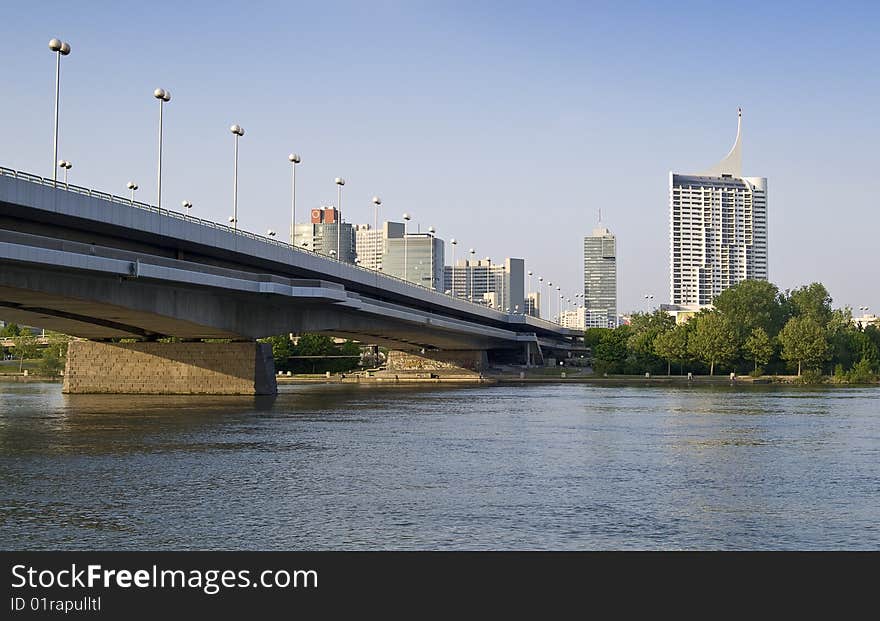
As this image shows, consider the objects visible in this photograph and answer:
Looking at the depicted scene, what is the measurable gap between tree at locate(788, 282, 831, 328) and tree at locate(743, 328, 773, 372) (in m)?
10.0

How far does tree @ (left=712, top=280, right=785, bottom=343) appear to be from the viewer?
140m

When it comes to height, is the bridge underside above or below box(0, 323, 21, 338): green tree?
below

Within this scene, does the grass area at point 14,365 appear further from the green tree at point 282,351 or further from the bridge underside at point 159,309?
the bridge underside at point 159,309

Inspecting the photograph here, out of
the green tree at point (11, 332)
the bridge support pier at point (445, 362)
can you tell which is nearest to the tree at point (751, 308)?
the bridge support pier at point (445, 362)

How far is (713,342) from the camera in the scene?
134375 mm

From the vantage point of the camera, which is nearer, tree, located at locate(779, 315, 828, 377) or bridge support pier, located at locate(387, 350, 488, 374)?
tree, located at locate(779, 315, 828, 377)

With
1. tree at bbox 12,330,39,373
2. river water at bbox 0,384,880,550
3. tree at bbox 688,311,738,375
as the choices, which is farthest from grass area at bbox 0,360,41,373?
river water at bbox 0,384,880,550

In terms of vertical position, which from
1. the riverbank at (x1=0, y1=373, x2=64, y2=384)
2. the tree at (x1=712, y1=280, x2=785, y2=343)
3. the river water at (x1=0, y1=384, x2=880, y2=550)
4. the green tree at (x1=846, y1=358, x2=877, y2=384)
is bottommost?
the river water at (x1=0, y1=384, x2=880, y2=550)

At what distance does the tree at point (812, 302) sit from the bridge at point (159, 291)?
63.3 meters

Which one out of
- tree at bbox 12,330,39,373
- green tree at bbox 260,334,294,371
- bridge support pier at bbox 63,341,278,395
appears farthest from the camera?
tree at bbox 12,330,39,373

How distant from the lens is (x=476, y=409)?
2640 inches

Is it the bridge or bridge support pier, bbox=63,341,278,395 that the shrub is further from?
bridge support pier, bbox=63,341,278,395

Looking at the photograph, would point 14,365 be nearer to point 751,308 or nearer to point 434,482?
point 751,308
